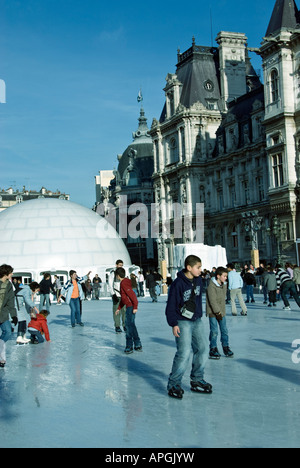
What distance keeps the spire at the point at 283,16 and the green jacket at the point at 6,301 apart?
37365mm

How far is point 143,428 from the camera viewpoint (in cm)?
641

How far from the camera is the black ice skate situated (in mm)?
8242

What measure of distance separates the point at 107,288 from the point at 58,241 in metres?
6.19

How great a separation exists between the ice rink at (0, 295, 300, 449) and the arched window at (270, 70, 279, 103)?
32.6m

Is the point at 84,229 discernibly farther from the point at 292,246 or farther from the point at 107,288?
the point at 292,246

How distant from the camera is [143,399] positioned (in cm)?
796

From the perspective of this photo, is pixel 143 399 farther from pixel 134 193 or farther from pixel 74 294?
pixel 134 193

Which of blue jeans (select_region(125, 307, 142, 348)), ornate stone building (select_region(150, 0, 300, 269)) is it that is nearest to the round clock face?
ornate stone building (select_region(150, 0, 300, 269))

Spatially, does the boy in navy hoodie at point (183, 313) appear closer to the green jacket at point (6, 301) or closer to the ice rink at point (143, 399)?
the ice rink at point (143, 399)

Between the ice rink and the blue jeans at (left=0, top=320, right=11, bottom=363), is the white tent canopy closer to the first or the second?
the ice rink

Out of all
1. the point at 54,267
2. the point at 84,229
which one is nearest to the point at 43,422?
the point at 54,267

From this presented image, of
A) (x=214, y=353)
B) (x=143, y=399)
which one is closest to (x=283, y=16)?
(x=214, y=353)

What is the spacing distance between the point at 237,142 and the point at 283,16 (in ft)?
49.7

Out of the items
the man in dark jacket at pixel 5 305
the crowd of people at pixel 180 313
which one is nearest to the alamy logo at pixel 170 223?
the crowd of people at pixel 180 313
